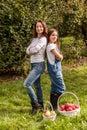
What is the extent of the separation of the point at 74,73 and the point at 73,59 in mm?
2269

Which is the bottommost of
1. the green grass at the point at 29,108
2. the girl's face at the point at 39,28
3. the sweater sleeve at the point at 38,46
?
the green grass at the point at 29,108

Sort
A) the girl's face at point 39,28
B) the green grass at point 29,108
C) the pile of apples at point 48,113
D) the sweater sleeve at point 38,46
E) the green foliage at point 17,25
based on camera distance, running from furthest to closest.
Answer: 1. the green foliage at point 17,25
2. the girl's face at point 39,28
3. the sweater sleeve at point 38,46
4. the pile of apples at point 48,113
5. the green grass at point 29,108

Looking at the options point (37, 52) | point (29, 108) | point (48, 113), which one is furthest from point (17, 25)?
point (48, 113)

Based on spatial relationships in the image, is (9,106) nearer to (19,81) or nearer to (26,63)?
(19,81)

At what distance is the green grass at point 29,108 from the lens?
6.62 metres

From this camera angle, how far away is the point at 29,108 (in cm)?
791

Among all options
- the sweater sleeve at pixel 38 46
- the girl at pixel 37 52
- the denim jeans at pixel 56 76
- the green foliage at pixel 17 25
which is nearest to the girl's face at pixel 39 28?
the girl at pixel 37 52

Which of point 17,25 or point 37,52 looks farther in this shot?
point 17,25

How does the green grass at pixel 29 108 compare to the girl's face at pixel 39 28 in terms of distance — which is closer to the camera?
the green grass at pixel 29 108

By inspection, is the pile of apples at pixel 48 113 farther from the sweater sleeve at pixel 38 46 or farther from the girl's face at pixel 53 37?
the girl's face at pixel 53 37

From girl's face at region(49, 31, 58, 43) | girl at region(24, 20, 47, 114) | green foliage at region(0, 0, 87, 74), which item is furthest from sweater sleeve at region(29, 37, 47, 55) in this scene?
green foliage at region(0, 0, 87, 74)

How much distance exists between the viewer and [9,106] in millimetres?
8094

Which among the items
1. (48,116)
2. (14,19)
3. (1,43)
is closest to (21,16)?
(14,19)

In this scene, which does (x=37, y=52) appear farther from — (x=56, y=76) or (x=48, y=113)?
(x=48, y=113)
